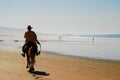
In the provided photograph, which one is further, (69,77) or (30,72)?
(30,72)

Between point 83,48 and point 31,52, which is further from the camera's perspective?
point 83,48

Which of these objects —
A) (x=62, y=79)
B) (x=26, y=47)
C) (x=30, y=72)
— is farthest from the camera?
(x=26, y=47)

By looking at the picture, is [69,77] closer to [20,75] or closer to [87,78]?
[87,78]

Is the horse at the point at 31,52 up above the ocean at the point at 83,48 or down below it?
above

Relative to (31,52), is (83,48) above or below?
below

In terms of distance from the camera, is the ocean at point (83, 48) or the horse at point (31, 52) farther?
the ocean at point (83, 48)

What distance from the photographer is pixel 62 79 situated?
37.3ft

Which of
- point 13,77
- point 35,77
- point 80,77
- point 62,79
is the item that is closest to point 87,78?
point 80,77

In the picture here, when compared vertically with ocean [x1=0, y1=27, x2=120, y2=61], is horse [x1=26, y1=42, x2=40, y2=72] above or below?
above

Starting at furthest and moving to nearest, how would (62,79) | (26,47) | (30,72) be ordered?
1. (26,47)
2. (30,72)
3. (62,79)

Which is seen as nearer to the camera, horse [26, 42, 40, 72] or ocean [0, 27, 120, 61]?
horse [26, 42, 40, 72]

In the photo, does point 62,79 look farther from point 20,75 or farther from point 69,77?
point 20,75

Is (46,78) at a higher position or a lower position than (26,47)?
lower

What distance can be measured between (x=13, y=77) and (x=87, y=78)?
3106 mm
